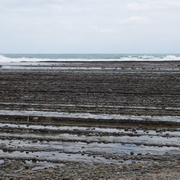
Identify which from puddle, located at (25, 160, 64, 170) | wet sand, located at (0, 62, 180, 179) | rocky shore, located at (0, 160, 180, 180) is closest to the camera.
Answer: rocky shore, located at (0, 160, 180, 180)

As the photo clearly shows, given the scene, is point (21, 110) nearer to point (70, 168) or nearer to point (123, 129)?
point (123, 129)

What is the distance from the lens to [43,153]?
8.52m

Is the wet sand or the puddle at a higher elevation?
the wet sand

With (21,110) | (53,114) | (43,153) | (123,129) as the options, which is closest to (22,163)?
(43,153)

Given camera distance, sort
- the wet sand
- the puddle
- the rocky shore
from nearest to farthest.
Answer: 1. the rocky shore
2. the puddle
3. the wet sand

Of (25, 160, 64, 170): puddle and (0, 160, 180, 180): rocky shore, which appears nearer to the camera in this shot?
(0, 160, 180, 180): rocky shore

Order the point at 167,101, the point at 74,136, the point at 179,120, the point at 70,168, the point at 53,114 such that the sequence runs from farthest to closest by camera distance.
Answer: the point at 167,101
the point at 53,114
the point at 179,120
the point at 74,136
the point at 70,168

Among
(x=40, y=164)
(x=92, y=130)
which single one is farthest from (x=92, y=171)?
(x=92, y=130)

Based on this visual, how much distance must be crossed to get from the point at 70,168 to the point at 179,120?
6.48 metres

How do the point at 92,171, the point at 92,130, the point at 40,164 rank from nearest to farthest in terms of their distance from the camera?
the point at 92,171, the point at 40,164, the point at 92,130

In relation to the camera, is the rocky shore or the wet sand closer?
the rocky shore

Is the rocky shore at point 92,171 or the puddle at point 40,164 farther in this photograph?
the puddle at point 40,164

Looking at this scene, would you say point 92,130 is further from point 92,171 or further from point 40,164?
point 92,171

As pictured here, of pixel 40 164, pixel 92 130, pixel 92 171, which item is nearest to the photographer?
pixel 92 171
